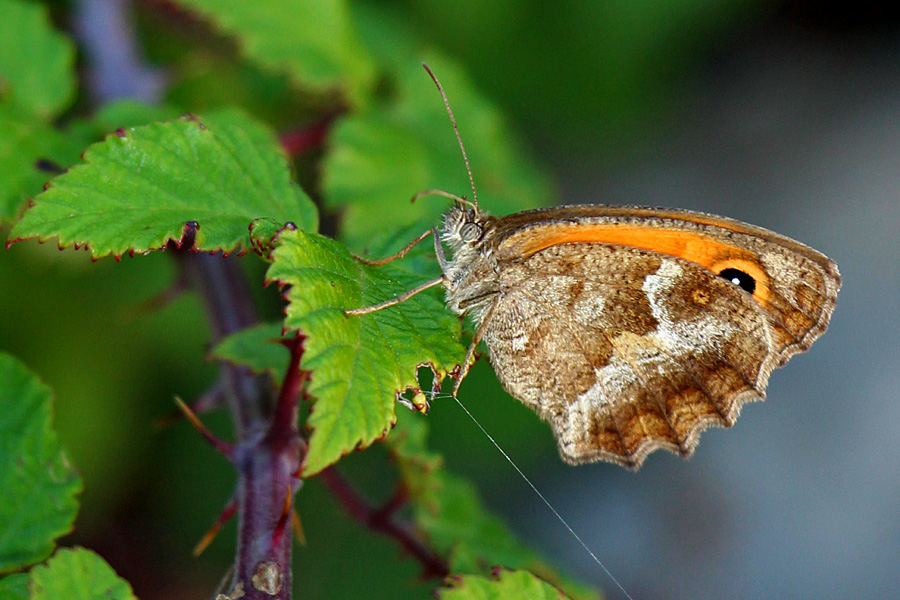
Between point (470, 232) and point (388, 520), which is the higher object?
point (470, 232)

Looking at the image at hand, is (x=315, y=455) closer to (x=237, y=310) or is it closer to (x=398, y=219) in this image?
(x=237, y=310)

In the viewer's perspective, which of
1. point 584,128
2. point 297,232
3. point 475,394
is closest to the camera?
point 297,232

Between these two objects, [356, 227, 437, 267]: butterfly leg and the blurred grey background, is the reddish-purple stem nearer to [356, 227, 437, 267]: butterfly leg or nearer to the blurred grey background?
[356, 227, 437, 267]: butterfly leg

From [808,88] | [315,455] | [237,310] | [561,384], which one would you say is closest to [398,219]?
[237,310]

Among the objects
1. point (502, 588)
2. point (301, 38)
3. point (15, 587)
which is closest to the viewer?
point (15, 587)

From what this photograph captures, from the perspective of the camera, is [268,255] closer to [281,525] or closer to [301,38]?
[281,525]

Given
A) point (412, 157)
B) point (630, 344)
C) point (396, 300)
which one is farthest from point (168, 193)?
point (412, 157)

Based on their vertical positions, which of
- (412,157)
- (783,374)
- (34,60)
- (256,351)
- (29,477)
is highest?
(783,374)
